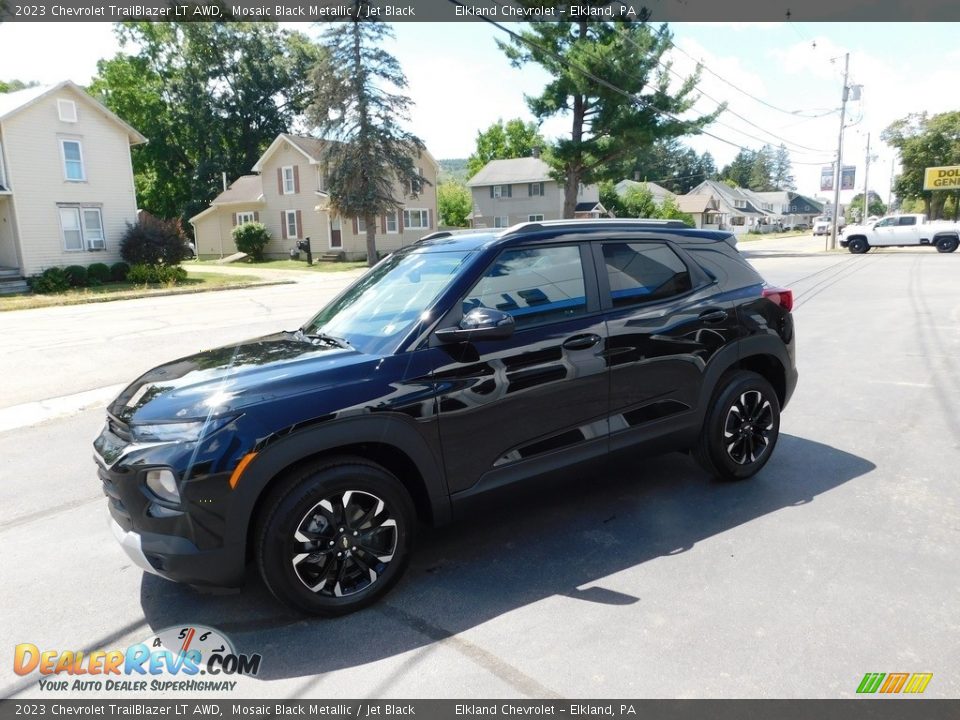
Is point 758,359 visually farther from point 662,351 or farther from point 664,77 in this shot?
point 664,77

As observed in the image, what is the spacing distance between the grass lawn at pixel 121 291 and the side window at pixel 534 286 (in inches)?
792

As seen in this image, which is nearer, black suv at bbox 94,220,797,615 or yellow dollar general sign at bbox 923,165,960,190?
black suv at bbox 94,220,797,615

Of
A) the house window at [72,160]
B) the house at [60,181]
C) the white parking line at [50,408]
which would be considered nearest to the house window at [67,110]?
the house at [60,181]

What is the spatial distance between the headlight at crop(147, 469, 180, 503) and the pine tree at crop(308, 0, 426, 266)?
106 ft

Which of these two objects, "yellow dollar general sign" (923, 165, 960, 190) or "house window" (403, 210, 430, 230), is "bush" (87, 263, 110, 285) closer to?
"house window" (403, 210, 430, 230)

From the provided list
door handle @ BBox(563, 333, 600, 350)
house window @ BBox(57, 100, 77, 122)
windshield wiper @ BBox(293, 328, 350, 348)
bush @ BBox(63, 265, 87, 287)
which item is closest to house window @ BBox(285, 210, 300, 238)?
house window @ BBox(57, 100, 77, 122)

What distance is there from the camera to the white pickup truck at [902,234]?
3281 cm

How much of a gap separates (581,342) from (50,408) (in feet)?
21.4

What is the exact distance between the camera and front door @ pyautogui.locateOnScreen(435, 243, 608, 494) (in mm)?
3451

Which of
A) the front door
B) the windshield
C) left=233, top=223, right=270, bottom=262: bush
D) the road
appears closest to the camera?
the road

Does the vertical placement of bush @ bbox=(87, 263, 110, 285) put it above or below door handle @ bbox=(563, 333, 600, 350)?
below

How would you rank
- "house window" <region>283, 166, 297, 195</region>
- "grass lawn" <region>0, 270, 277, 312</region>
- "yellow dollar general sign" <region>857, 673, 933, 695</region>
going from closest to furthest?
"yellow dollar general sign" <region>857, 673, 933, 695</region>
"grass lawn" <region>0, 270, 277, 312</region>
"house window" <region>283, 166, 297, 195</region>

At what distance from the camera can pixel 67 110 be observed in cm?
2684

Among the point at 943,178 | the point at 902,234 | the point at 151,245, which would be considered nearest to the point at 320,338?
the point at 151,245
